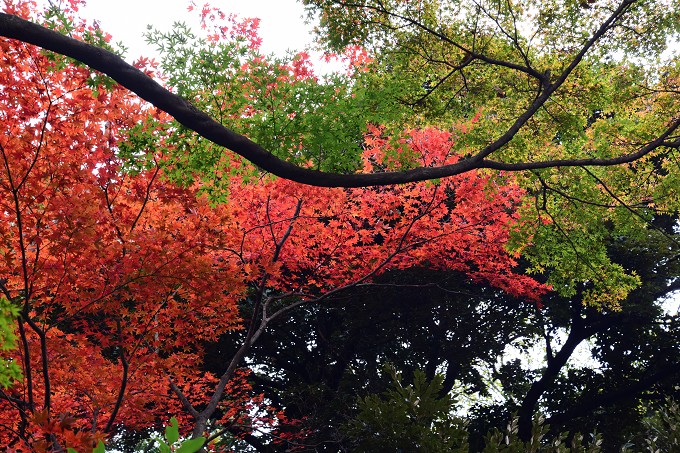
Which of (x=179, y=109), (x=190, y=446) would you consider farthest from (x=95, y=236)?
(x=190, y=446)

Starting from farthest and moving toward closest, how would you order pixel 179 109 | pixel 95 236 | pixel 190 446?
pixel 95 236 → pixel 179 109 → pixel 190 446

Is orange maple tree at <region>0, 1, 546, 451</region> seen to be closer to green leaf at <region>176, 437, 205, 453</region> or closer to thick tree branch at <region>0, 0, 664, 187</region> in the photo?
thick tree branch at <region>0, 0, 664, 187</region>

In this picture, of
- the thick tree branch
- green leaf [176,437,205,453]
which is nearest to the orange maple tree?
the thick tree branch

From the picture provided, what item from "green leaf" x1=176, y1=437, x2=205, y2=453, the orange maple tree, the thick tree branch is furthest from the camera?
the orange maple tree

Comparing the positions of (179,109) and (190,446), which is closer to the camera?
(190,446)

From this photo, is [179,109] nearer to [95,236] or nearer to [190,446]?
[95,236]

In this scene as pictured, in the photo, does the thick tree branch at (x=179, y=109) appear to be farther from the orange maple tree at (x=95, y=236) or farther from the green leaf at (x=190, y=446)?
the green leaf at (x=190, y=446)

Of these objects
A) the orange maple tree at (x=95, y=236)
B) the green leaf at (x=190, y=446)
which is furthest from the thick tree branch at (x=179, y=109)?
the green leaf at (x=190, y=446)

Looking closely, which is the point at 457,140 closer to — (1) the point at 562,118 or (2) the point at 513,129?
(1) the point at 562,118

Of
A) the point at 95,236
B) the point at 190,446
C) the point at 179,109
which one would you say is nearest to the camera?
the point at 190,446

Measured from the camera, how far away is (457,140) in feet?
29.5

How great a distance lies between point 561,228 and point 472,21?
3.84m

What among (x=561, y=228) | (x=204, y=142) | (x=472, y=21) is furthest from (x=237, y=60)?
(x=561, y=228)

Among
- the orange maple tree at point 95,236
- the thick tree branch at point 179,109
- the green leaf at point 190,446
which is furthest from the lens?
the orange maple tree at point 95,236
